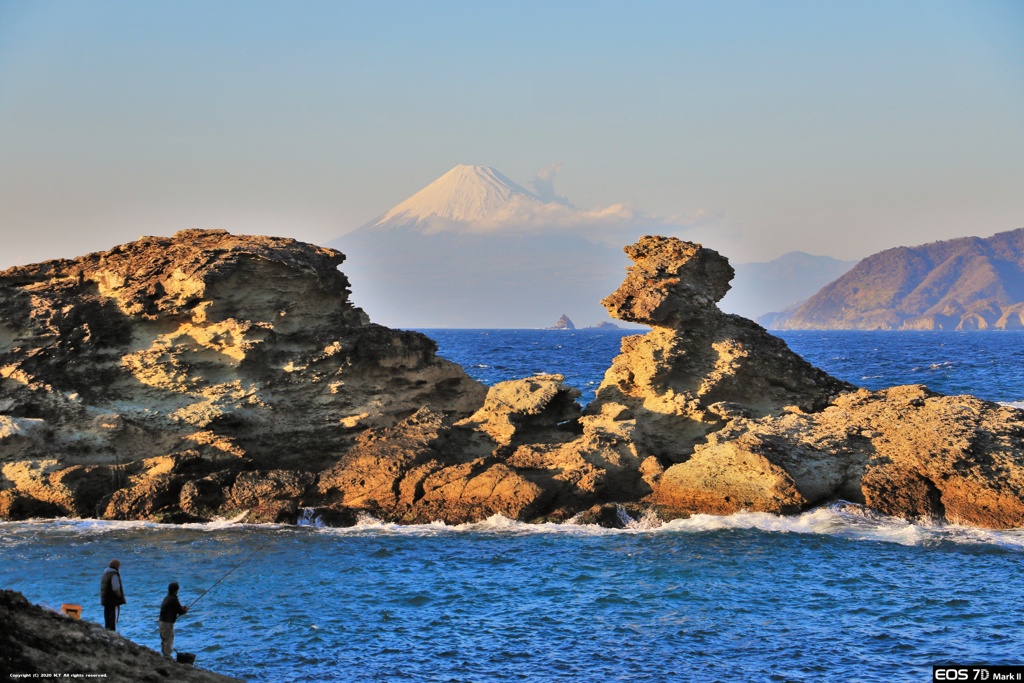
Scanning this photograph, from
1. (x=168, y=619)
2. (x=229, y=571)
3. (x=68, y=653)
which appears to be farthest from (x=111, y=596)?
(x=229, y=571)

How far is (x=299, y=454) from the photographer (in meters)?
30.4

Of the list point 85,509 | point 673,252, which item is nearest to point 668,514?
point 673,252

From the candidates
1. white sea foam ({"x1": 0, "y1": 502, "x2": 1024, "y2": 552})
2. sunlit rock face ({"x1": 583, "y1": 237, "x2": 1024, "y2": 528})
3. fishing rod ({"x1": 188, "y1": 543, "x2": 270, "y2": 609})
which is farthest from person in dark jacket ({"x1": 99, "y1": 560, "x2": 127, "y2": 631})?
sunlit rock face ({"x1": 583, "y1": 237, "x2": 1024, "y2": 528})

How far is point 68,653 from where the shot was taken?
486 inches

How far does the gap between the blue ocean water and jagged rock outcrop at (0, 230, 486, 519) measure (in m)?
3.57

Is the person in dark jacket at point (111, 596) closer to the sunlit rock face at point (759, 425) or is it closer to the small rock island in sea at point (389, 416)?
the small rock island in sea at point (389, 416)

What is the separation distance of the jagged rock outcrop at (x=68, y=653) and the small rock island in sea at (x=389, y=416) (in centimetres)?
1241

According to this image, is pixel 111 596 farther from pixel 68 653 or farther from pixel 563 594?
pixel 563 594

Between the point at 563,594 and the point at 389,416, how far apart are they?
1279 cm

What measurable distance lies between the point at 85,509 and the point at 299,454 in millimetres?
6453

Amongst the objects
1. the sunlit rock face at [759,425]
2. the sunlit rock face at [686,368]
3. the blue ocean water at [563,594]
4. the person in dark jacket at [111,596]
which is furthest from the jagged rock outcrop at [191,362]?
the person in dark jacket at [111,596]

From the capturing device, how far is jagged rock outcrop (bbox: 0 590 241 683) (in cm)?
1162

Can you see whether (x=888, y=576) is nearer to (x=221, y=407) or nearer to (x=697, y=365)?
(x=697, y=365)

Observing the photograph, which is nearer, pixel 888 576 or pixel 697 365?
→ pixel 888 576
